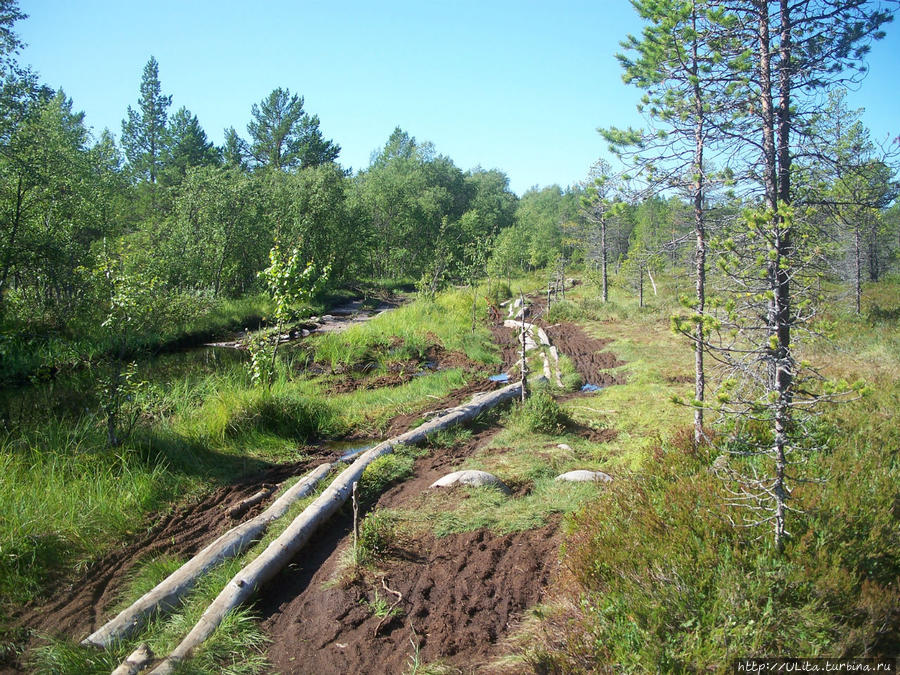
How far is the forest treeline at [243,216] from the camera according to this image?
25.9 feet

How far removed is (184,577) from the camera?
4.23 m

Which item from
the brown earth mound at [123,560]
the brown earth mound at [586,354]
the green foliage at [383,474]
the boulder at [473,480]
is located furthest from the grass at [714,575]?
the brown earth mound at [586,354]

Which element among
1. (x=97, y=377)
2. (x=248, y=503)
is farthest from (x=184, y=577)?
(x=97, y=377)

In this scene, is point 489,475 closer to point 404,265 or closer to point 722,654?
point 722,654

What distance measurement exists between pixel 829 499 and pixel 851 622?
946mm

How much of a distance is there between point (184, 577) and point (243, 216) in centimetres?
2358

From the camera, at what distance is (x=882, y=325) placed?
17.8 m

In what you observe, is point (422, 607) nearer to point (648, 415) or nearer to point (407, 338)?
point (648, 415)

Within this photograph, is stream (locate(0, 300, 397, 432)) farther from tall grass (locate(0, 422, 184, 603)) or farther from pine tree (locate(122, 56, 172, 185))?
pine tree (locate(122, 56, 172, 185))

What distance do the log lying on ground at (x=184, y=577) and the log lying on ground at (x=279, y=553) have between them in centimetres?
41

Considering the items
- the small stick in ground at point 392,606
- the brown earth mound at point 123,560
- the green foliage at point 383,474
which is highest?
the green foliage at point 383,474

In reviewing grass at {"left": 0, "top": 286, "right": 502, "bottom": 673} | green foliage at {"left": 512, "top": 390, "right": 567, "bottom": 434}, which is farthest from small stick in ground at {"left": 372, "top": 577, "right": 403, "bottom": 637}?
green foliage at {"left": 512, "top": 390, "right": 567, "bottom": 434}

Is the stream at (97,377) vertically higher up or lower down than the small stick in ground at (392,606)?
higher up

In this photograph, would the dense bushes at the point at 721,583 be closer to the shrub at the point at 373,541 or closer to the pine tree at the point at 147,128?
the shrub at the point at 373,541
